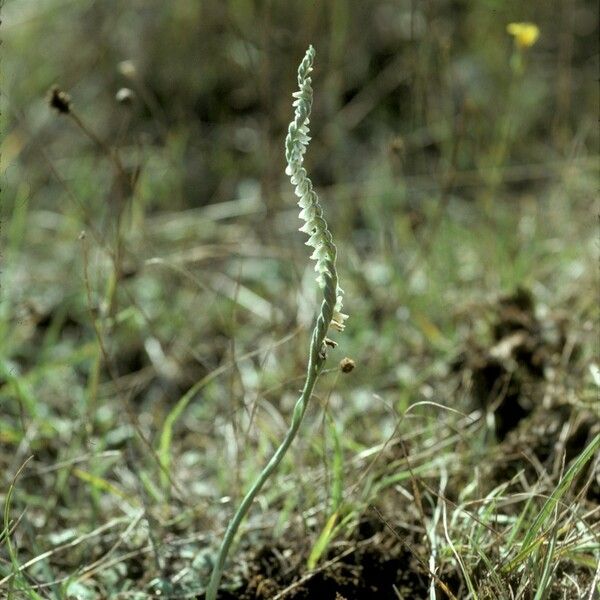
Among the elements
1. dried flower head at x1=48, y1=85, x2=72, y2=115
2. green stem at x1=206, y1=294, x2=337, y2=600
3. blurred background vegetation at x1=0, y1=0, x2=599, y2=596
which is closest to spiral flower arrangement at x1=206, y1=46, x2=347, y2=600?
green stem at x1=206, y1=294, x2=337, y2=600

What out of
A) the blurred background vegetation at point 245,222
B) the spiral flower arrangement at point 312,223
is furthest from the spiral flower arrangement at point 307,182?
the blurred background vegetation at point 245,222

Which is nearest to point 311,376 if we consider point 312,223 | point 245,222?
point 312,223

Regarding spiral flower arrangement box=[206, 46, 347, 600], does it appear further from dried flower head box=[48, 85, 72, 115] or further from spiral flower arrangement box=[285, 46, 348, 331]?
dried flower head box=[48, 85, 72, 115]

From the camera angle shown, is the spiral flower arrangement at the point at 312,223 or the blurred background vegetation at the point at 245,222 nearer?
the spiral flower arrangement at the point at 312,223

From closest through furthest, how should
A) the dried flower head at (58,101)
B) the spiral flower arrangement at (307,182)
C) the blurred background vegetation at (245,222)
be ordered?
1. the spiral flower arrangement at (307,182)
2. the dried flower head at (58,101)
3. the blurred background vegetation at (245,222)

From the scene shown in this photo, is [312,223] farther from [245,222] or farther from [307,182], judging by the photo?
[245,222]

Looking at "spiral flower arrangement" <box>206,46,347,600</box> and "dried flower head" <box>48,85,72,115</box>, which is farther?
"dried flower head" <box>48,85,72,115</box>

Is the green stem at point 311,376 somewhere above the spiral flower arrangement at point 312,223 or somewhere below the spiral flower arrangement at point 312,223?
below

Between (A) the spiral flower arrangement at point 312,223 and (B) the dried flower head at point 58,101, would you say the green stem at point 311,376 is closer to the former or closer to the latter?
(A) the spiral flower arrangement at point 312,223

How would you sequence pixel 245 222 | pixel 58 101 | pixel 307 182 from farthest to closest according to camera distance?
pixel 245 222 < pixel 58 101 < pixel 307 182
